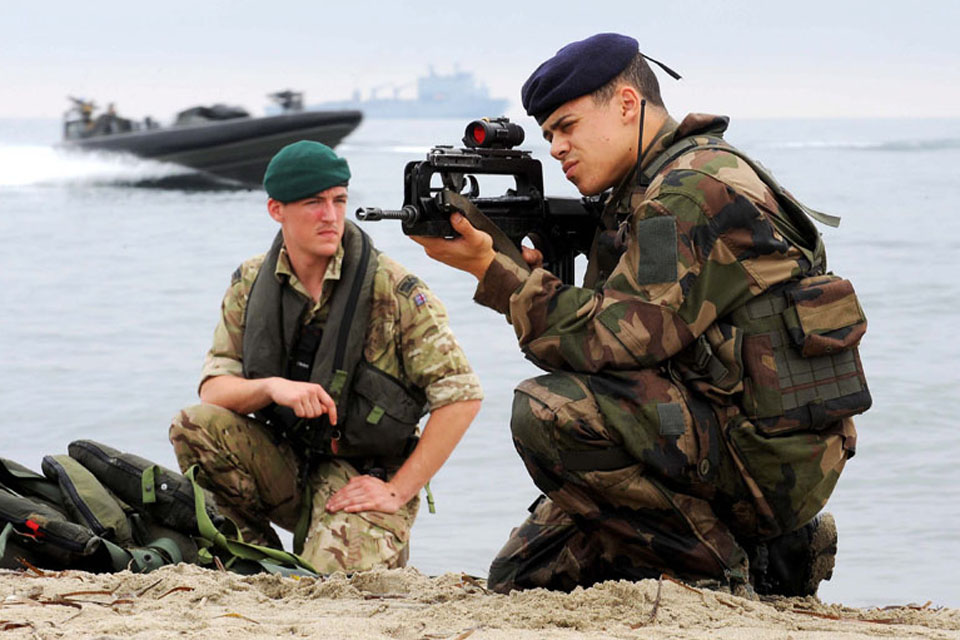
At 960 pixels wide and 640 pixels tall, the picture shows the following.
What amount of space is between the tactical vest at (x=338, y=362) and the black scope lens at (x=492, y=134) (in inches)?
41.9

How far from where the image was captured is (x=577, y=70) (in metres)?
3.20

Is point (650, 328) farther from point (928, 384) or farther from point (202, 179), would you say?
point (202, 179)

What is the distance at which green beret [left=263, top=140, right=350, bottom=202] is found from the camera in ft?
14.4

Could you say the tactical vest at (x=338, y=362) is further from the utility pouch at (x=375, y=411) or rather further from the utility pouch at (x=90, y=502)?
the utility pouch at (x=90, y=502)

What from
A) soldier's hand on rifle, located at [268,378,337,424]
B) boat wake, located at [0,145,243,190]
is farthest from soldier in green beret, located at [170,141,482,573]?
boat wake, located at [0,145,243,190]

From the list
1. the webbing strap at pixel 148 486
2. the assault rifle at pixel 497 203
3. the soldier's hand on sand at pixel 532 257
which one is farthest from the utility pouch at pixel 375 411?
the soldier's hand on sand at pixel 532 257

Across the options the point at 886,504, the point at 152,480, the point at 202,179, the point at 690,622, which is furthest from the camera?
the point at 202,179

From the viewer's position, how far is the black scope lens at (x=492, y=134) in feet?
11.0

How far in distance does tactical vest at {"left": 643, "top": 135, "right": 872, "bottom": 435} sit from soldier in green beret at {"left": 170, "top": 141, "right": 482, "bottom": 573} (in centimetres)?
134

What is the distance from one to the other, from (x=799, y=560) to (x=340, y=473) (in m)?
1.54

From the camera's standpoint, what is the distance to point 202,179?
27297mm

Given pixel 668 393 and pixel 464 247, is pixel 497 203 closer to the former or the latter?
pixel 464 247

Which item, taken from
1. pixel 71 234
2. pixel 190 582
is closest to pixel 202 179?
pixel 71 234

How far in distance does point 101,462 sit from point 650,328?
1.78 meters
